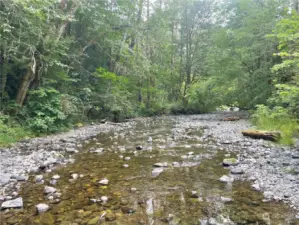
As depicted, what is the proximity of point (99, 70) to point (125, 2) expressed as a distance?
5.16m

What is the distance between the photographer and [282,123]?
8438 mm

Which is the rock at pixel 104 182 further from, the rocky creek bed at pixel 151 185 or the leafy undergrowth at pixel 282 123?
the leafy undergrowth at pixel 282 123

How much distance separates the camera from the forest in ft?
25.8

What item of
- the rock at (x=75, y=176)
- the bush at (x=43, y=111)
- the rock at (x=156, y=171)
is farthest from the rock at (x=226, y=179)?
the bush at (x=43, y=111)

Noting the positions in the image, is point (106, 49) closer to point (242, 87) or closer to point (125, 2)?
point (125, 2)

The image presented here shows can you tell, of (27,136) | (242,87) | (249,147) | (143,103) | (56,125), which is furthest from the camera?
(143,103)

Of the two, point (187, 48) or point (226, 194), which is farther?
point (187, 48)

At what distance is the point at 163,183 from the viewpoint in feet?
14.0

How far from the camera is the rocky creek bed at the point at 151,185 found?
3068 millimetres

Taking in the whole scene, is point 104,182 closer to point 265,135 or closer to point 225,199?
point 225,199

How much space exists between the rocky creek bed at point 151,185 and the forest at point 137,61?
190cm

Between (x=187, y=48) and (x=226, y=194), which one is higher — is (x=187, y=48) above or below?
above

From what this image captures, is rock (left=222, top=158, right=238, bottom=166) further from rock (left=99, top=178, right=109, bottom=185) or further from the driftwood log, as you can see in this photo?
the driftwood log

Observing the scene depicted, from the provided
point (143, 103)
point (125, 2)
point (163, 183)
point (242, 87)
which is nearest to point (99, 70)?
point (125, 2)
